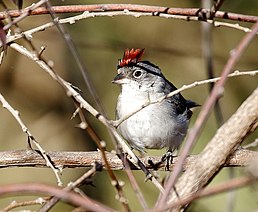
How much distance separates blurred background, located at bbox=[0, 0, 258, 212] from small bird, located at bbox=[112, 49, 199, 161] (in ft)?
4.43

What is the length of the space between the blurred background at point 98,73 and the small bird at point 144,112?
135 centimetres

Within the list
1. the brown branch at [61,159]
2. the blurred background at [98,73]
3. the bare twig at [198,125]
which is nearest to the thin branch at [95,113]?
the bare twig at [198,125]

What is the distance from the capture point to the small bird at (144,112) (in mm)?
4117

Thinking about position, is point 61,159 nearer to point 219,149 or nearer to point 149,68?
point 219,149

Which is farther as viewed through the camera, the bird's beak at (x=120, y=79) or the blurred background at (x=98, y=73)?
the blurred background at (x=98, y=73)

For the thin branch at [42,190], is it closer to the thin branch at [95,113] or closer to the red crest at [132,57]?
the thin branch at [95,113]

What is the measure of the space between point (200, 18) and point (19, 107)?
157 inches

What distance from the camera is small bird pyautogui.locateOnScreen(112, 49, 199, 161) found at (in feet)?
13.5

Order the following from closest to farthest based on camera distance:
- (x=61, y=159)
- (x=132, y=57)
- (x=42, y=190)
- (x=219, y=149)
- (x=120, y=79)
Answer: (x=42, y=190) → (x=219, y=149) → (x=61, y=159) → (x=132, y=57) → (x=120, y=79)

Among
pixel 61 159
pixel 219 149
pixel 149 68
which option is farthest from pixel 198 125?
pixel 149 68

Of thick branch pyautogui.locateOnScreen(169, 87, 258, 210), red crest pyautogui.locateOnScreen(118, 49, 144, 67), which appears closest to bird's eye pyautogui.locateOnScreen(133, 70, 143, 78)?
red crest pyautogui.locateOnScreen(118, 49, 144, 67)

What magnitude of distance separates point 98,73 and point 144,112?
5.77 ft

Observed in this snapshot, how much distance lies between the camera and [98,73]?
5820 millimetres

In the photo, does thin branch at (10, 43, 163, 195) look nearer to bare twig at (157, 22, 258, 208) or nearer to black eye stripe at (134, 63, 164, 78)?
bare twig at (157, 22, 258, 208)
